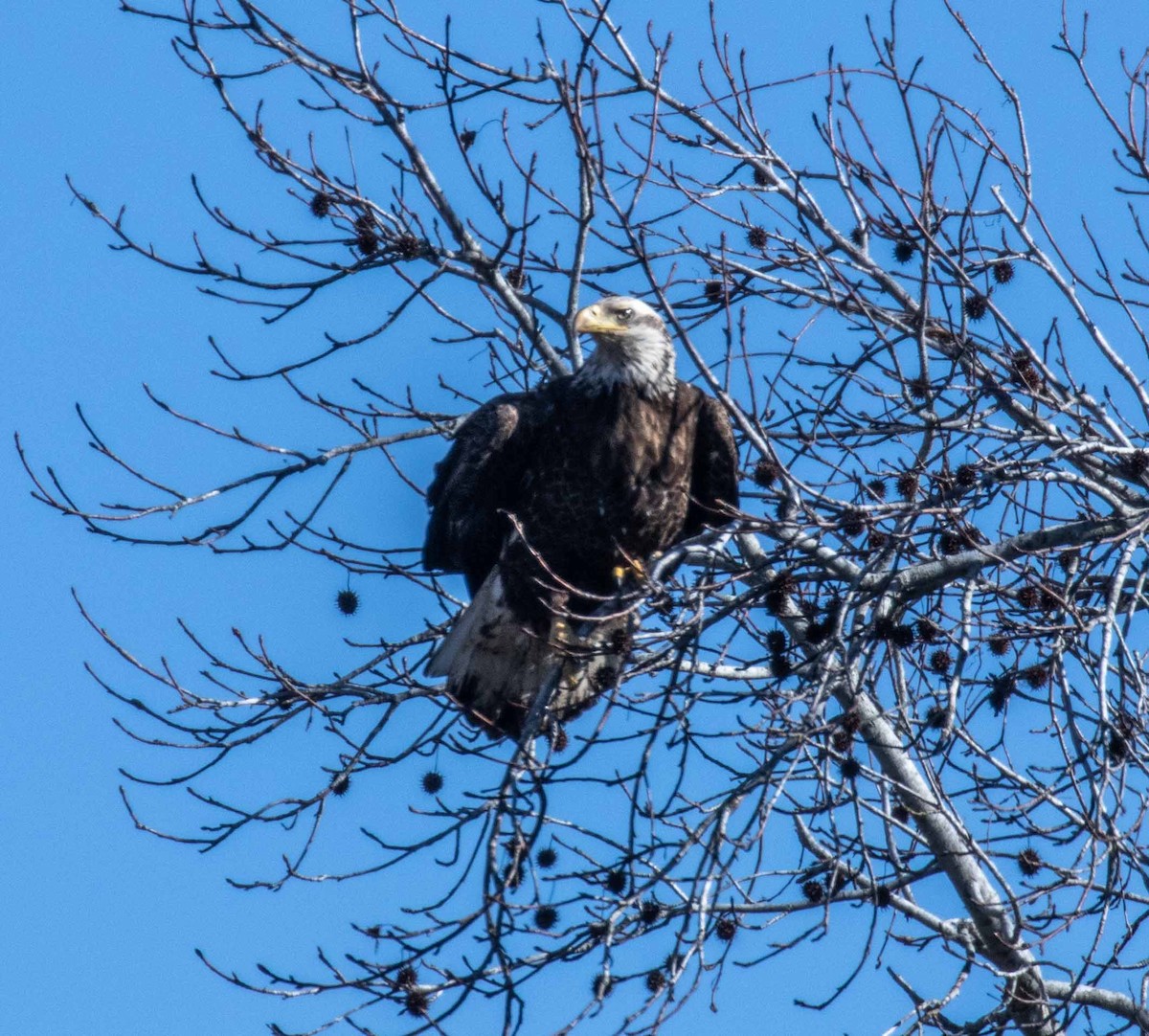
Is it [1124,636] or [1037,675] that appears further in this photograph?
[1037,675]

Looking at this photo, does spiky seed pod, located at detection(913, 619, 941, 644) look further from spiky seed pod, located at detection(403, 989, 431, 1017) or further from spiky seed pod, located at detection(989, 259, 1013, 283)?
spiky seed pod, located at detection(403, 989, 431, 1017)

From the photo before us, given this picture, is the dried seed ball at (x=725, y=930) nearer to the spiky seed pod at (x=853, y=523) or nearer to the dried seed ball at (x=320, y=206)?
the spiky seed pod at (x=853, y=523)

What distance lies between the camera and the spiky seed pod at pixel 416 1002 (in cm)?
455

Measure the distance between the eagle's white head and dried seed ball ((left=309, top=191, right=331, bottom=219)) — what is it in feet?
3.31

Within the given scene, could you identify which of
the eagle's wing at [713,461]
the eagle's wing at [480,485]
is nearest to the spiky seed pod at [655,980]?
the eagle's wing at [480,485]

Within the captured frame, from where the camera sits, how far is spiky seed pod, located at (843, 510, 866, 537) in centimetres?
446

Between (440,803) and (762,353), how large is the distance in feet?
6.62

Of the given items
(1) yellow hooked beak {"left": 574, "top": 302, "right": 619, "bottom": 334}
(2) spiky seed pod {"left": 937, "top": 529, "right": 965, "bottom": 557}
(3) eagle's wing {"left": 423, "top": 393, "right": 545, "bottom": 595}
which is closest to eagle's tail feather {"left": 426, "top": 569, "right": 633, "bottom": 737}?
(3) eagle's wing {"left": 423, "top": 393, "right": 545, "bottom": 595}

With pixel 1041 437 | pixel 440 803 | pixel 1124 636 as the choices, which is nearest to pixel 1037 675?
pixel 1124 636

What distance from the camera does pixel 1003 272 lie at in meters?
5.90

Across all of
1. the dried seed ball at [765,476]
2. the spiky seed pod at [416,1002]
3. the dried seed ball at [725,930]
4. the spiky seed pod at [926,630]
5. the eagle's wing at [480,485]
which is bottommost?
the spiky seed pod at [416,1002]

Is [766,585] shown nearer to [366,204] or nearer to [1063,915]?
[1063,915]

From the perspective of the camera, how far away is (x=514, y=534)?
642cm

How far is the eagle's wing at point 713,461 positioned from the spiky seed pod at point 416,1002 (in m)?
2.51
